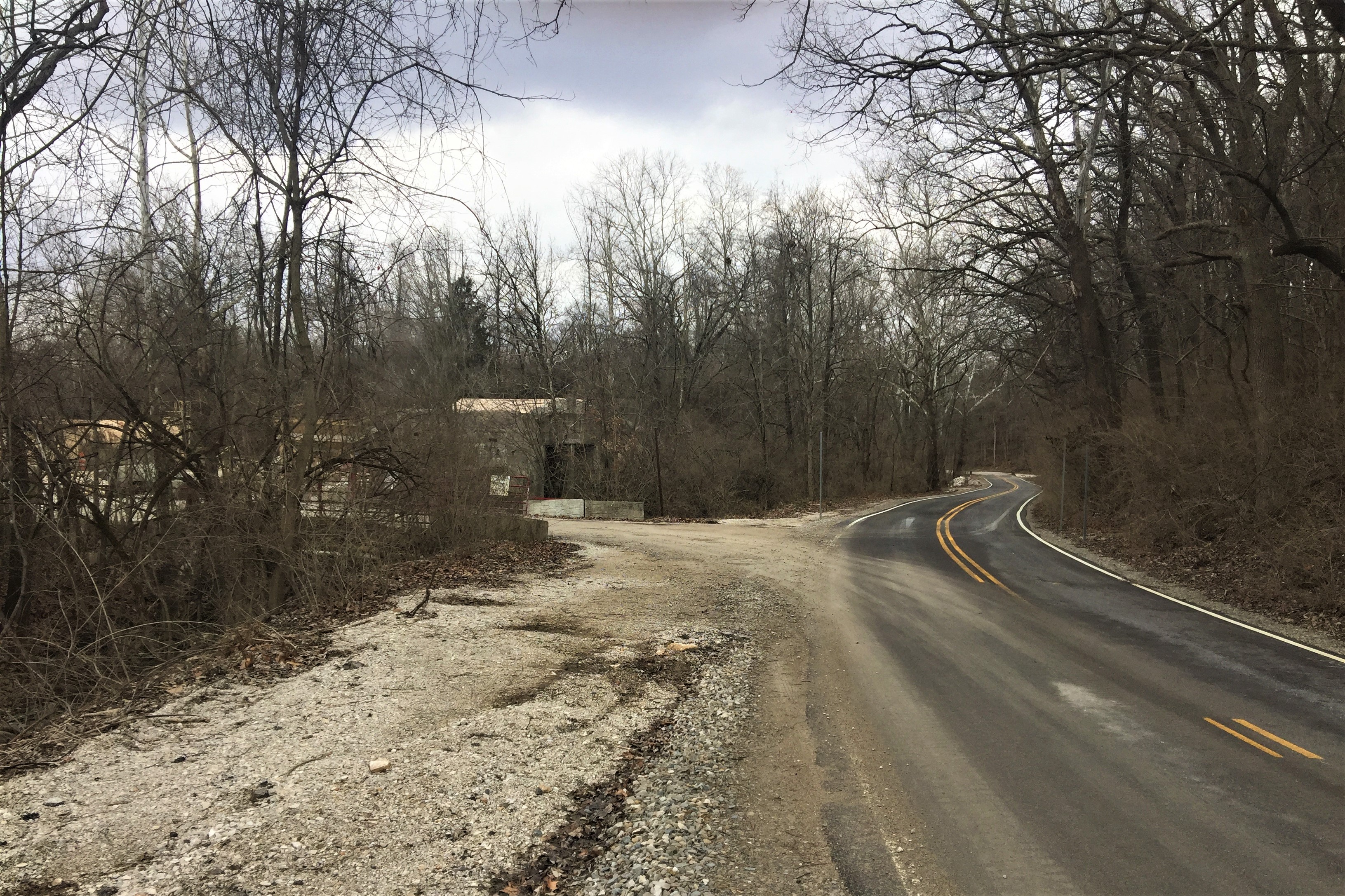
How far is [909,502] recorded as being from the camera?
3766cm

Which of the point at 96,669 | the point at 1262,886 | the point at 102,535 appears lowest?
the point at 1262,886

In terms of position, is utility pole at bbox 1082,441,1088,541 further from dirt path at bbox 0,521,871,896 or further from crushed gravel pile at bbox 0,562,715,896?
crushed gravel pile at bbox 0,562,715,896

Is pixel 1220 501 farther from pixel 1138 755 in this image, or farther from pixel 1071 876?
pixel 1071 876

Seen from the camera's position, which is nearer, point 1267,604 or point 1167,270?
point 1267,604

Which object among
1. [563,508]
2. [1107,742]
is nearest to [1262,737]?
[1107,742]

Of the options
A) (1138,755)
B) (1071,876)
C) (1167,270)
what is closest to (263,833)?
(1071,876)

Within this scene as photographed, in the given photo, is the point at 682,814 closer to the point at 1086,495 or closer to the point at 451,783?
the point at 451,783

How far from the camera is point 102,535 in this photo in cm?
958

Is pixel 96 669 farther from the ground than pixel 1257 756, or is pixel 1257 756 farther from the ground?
pixel 96 669

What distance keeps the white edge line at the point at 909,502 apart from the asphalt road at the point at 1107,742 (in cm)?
1513

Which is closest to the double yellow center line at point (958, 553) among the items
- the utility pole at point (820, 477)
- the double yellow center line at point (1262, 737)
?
the utility pole at point (820, 477)

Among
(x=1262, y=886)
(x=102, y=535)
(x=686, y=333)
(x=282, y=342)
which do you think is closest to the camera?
(x=1262, y=886)

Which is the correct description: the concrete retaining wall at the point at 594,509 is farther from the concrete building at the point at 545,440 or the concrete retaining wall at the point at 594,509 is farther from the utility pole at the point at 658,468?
the concrete building at the point at 545,440

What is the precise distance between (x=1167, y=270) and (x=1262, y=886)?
22.7 m
